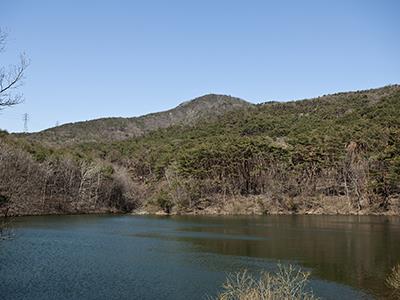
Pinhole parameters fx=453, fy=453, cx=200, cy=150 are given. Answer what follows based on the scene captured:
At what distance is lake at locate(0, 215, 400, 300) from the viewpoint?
2239 cm

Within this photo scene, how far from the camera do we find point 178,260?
31.2m

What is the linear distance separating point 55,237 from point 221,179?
1953 inches

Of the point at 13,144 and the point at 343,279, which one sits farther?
the point at 13,144

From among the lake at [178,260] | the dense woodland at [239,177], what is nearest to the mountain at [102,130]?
the dense woodland at [239,177]

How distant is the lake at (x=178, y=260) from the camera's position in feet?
73.5

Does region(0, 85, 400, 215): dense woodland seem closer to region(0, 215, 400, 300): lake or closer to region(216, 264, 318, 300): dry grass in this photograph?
region(0, 215, 400, 300): lake

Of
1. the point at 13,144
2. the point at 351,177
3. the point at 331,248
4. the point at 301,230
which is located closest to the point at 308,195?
the point at 351,177

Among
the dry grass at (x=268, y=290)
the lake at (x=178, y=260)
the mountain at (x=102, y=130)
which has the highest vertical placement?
the mountain at (x=102, y=130)

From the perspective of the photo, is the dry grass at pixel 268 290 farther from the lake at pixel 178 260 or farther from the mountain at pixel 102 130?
the mountain at pixel 102 130

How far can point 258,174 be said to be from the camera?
87562mm

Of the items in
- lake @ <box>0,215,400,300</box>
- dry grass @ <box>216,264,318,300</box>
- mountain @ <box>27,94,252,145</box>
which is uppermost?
mountain @ <box>27,94,252,145</box>

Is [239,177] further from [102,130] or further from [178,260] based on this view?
[102,130]

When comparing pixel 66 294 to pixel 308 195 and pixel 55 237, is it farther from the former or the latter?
pixel 308 195

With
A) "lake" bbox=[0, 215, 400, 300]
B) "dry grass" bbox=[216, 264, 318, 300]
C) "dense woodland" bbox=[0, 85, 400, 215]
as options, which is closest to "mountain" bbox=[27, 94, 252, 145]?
"dense woodland" bbox=[0, 85, 400, 215]
